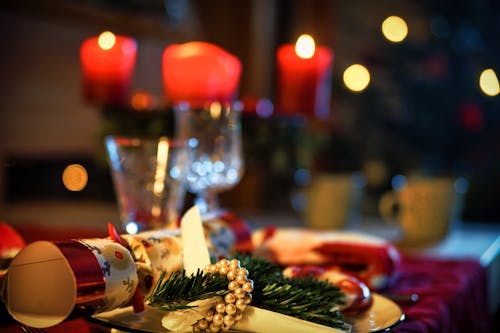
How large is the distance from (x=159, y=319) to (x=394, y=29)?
98.6 inches

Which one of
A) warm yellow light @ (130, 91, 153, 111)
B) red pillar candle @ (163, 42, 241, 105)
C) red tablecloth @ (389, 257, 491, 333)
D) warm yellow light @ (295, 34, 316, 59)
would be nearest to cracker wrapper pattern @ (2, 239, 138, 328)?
red tablecloth @ (389, 257, 491, 333)

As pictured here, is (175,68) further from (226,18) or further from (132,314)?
(226,18)

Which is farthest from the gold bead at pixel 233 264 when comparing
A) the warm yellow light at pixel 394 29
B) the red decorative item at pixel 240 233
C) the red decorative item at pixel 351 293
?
the warm yellow light at pixel 394 29

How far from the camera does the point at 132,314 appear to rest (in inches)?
20.4

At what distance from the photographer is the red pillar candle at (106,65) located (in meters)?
1.10

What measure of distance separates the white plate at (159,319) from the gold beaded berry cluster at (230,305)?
36 mm

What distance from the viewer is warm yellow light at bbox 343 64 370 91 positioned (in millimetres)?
2863

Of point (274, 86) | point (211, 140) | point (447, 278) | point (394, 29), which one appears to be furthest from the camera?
point (274, 86)

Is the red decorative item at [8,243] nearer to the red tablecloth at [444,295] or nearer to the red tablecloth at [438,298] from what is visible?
the red tablecloth at [438,298]

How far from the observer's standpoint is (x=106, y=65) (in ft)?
3.64

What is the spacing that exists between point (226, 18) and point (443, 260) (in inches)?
81.4

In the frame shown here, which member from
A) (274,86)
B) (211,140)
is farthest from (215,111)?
(274,86)

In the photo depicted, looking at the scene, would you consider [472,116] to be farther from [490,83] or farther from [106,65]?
[106,65]

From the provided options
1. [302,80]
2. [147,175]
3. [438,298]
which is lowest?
[438,298]
